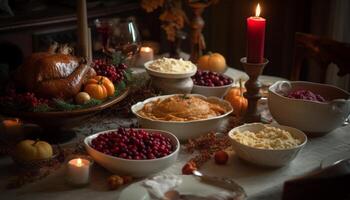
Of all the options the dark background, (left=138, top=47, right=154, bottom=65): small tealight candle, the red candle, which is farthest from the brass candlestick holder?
the dark background

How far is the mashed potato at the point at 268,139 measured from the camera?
1.46 metres

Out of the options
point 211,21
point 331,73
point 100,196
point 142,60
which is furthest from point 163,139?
point 211,21

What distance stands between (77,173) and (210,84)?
76 centimetres

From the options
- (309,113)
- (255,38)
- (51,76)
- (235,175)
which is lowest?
(235,175)

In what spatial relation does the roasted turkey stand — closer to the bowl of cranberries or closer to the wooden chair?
the bowl of cranberries

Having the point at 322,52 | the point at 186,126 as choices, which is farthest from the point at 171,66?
the point at 322,52

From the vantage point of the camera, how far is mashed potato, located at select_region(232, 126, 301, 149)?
1463mm

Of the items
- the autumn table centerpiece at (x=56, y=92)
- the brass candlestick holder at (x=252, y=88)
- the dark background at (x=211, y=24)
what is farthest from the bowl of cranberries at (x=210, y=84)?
the dark background at (x=211, y=24)

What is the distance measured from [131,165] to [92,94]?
35 cm

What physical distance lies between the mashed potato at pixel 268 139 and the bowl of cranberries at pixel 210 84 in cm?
39

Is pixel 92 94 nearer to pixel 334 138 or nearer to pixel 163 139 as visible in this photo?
pixel 163 139

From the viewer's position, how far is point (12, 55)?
125 inches

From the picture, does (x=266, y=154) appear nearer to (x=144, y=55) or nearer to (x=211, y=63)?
(x=211, y=63)

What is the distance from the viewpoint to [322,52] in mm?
2275
